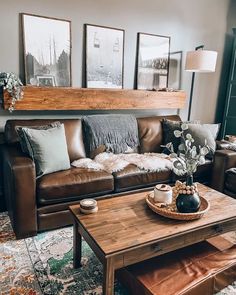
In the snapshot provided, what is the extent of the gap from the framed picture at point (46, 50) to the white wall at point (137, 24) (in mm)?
75

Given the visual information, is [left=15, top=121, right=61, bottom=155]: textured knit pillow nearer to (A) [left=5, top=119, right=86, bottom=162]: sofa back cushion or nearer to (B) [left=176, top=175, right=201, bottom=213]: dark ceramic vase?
(A) [left=5, top=119, right=86, bottom=162]: sofa back cushion

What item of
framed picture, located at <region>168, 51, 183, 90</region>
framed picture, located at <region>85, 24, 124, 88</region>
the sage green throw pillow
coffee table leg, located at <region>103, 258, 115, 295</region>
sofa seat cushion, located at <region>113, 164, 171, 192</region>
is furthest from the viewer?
framed picture, located at <region>168, 51, 183, 90</region>

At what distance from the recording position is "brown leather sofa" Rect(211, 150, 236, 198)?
9.48 feet

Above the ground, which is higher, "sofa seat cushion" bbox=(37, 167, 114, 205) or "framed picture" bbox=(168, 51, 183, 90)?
"framed picture" bbox=(168, 51, 183, 90)

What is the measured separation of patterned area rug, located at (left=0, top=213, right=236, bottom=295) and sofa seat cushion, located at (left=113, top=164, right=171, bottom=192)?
0.66 m

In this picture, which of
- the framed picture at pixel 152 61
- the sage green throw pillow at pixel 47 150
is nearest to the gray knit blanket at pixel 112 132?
the sage green throw pillow at pixel 47 150

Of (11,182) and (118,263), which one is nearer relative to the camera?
(118,263)

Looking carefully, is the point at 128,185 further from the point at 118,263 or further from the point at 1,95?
the point at 1,95

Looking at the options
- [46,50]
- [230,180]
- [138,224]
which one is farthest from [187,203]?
[46,50]

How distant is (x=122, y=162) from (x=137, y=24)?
6.26ft

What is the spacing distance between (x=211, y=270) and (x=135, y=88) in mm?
2580

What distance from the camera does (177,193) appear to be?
71.1 inches

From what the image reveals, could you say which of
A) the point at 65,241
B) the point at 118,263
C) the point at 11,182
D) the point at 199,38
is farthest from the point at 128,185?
the point at 199,38

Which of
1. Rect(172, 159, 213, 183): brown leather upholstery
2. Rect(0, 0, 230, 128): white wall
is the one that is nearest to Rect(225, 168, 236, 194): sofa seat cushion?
Rect(172, 159, 213, 183): brown leather upholstery
